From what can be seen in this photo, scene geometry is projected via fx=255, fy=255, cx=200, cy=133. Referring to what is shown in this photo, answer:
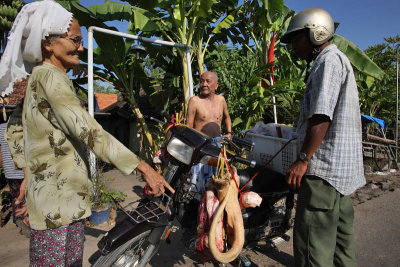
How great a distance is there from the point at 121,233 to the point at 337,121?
1.69 m

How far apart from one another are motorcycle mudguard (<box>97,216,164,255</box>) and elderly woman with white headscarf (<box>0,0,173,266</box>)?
38 cm

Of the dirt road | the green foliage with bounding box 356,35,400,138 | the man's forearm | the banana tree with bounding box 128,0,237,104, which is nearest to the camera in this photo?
the man's forearm

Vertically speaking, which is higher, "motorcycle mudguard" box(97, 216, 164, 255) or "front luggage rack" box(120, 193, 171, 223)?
"front luggage rack" box(120, 193, 171, 223)

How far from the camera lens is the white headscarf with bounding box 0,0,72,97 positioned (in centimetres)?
127

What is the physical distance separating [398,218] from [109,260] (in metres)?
4.50

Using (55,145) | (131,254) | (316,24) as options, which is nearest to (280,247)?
(131,254)

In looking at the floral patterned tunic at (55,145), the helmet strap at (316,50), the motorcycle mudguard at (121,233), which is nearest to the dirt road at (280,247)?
the motorcycle mudguard at (121,233)

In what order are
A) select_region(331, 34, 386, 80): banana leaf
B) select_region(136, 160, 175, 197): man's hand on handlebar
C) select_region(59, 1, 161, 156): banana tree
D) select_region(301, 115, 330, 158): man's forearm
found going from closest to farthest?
select_region(136, 160, 175, 197): man's hand on handlebar
select_region(301, 115, 330, 158): man's forearm
select_region(59, 1, 161, 156): banana tree
select_region(331, 34, 386, 80): banana leaf

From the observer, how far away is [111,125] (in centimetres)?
1683

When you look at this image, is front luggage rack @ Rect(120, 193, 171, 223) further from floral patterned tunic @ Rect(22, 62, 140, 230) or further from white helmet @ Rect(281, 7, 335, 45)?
white helmet @ Rect(281, 7, 335, 45)

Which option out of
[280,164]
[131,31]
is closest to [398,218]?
[280,164]

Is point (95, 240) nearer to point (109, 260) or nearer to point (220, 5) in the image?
point (109, 260)

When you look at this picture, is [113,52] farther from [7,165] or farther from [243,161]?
[243,161]

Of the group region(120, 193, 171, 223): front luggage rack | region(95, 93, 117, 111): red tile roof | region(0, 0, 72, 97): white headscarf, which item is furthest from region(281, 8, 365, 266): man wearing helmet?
region(95, 93, 117, 111): red tile roof
